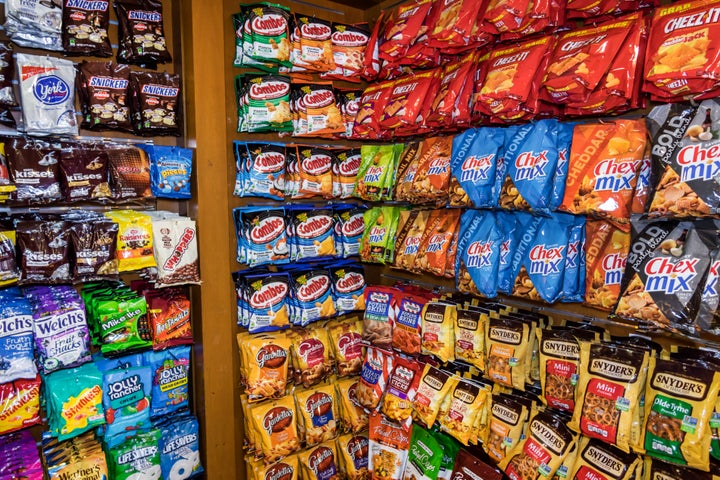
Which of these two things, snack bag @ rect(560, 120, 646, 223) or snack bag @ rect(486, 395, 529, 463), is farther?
snack bag @ rect(486, 395, 529, 463)

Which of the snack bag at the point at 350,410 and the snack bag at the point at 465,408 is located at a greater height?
the snack bag at the point at 465,408

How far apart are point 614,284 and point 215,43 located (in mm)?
2108

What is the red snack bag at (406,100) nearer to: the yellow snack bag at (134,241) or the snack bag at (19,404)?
the yellow snack bag at (134,241)

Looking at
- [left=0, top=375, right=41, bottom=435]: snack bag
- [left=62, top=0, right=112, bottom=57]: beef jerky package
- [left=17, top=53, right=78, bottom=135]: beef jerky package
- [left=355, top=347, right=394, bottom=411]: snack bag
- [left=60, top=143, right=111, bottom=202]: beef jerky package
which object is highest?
[left=62, top=0, right=112, bottom=57]: beef jerky package

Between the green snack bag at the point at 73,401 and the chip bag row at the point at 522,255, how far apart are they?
1702 millimetres

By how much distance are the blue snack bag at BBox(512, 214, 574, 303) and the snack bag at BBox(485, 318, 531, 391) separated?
16cm

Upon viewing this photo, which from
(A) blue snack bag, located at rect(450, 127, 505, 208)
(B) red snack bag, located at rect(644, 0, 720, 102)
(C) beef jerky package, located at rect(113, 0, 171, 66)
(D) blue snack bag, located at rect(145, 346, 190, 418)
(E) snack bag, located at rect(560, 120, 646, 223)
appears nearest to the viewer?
(B) red snack bag, located at rect(644, 0, 720, 102)

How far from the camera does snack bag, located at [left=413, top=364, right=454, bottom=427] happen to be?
206 centimetres

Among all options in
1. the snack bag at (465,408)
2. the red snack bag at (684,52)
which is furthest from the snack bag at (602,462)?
the red snack bag at (684,52)

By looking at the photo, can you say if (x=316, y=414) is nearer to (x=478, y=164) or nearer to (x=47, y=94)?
(x=478, y=164)

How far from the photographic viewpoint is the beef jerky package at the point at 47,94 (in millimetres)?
1785

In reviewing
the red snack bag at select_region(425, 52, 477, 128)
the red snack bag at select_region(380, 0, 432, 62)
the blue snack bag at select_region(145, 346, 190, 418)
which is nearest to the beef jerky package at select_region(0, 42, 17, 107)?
the blue snack bag at select_region(145, 346, 190, 418)

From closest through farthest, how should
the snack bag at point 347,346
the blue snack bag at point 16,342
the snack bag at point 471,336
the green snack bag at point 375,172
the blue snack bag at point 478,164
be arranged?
the blue snack bag at point 16,342 → the blue snack bag at point 478,164 → the snack bag at point 471,336 → the green snack bag at point 375,172 → the snack bag at point 347,346

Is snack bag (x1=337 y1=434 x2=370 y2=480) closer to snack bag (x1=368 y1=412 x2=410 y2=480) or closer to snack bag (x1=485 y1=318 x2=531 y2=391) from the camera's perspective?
snack bag (x1=368 y1=412 x2=410 y2=480)
